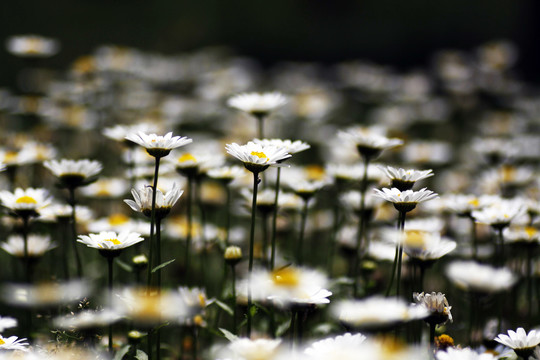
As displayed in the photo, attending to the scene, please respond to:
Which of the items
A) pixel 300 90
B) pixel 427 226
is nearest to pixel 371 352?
pixel 427 226

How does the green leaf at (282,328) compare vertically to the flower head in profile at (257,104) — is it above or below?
below

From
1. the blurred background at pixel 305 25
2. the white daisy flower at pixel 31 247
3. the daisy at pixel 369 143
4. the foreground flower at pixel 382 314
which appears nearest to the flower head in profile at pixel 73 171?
the white daisy flower at pixel 31 247

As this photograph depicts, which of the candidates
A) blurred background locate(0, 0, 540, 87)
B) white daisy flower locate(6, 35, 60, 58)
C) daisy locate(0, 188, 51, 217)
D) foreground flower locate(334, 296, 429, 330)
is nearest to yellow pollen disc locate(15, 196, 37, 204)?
daisy locate(0, 188, 51, 217)

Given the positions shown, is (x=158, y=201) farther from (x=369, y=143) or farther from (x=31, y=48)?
(x=31, y=48)

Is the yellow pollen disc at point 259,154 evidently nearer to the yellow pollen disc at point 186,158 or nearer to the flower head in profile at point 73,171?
the yellow pollen disc at point 186,158

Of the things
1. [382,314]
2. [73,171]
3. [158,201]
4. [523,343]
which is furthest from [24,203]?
[523,343]

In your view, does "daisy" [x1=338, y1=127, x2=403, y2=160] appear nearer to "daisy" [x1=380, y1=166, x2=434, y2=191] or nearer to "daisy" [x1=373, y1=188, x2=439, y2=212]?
"daisy" [x1=380, y1=166, x2=434, y2=191]
